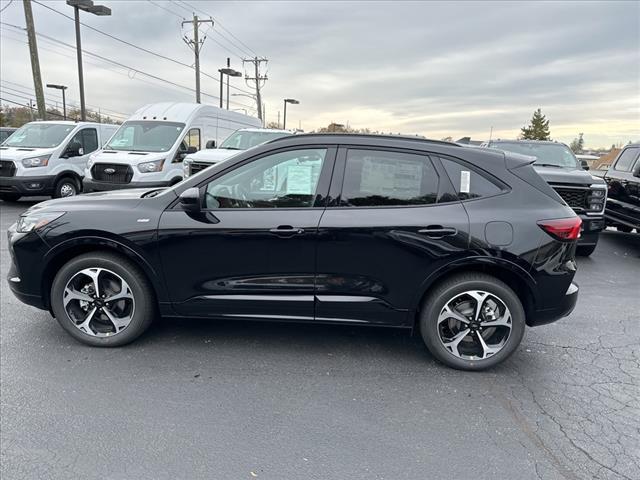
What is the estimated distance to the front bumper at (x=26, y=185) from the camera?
10680 mm

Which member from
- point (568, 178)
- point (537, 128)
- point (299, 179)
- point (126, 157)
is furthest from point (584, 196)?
point (537, 128)

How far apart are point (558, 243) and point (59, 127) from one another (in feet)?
41.1

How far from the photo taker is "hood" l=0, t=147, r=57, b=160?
10742 mm

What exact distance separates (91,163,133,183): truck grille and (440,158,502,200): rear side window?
8.40 m

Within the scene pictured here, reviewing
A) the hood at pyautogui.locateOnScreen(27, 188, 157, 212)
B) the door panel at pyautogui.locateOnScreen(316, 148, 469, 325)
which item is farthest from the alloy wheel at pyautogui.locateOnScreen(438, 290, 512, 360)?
the hood at pyautogui.locateOnScreen(27, 188, 157, 212)

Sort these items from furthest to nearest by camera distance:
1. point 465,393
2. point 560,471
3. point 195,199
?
1. point 195,199
2. point 465,393
3. point 560,471

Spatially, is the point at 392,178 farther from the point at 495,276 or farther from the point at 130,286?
the point at 130,286

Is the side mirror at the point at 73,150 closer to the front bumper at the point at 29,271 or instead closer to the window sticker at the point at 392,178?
the front bumper at the point at 29,271

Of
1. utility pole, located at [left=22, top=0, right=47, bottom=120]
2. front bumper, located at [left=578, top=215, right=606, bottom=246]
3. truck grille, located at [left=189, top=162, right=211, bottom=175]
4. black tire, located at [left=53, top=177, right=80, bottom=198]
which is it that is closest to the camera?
front bumper, located at [left=578, top=215, right=606, bottom=246]

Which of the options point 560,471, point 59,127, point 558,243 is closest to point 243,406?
point 560,471

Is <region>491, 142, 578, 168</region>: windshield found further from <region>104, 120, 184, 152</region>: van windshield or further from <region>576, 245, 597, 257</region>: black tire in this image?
<region>104, 120, 184, 152</region>: van windshield

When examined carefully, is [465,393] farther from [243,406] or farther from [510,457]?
[243,406]

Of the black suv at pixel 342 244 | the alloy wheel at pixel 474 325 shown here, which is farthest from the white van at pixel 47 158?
the alloy wheel at pixel 474 325

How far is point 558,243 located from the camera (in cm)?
330
